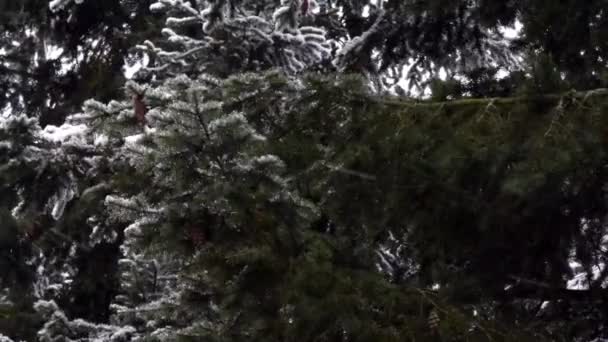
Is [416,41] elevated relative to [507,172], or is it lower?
elevated

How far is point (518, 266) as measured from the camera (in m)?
3.83

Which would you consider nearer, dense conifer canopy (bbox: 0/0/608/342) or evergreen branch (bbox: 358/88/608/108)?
dense conifer canopy (bbox: 0/0/608/342)

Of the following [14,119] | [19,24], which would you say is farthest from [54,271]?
[14,119]

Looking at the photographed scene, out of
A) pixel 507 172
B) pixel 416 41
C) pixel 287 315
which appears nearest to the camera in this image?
pixel 287 315

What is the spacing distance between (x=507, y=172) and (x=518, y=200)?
0.29m

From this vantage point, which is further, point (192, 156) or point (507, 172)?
point (507, 172)

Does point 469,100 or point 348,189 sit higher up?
point 469,100

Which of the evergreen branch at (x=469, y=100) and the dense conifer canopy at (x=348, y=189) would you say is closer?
the dense conifer canopy at (x=348, y=189)

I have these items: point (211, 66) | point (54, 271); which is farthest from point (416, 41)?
point (54, 271)

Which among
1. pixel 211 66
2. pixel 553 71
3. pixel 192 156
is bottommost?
pixel 192 156

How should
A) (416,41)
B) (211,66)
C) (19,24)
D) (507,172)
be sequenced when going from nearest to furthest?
(507,172) < (211,66) < (416,41) < (19,24)

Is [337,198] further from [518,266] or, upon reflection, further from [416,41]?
[416,41]

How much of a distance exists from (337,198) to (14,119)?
77.8 inches

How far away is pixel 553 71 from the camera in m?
3.06
